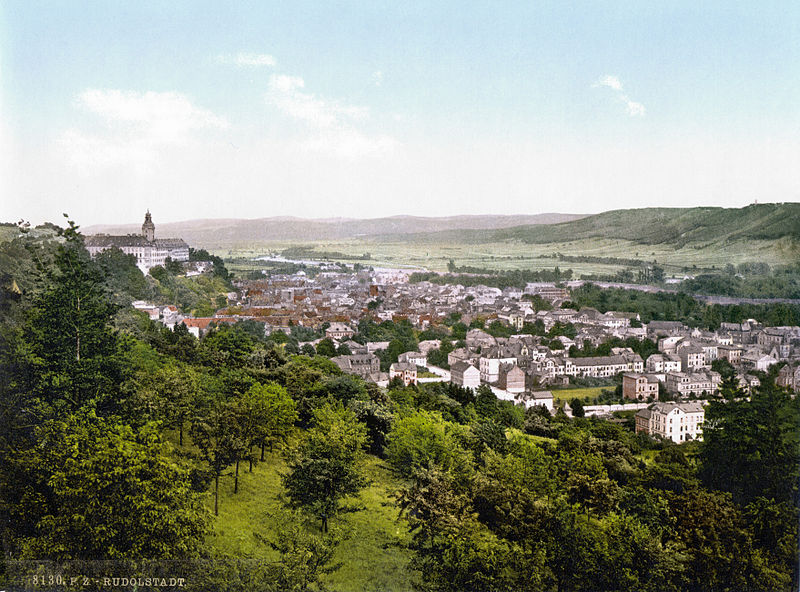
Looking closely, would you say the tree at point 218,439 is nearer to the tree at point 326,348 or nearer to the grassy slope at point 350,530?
the grassy slope at point 350,530

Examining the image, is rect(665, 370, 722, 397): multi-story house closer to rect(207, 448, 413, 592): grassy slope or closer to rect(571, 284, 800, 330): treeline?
rect(571, 284, 800, 330): treeline

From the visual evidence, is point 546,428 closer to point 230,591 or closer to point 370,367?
point 370,367

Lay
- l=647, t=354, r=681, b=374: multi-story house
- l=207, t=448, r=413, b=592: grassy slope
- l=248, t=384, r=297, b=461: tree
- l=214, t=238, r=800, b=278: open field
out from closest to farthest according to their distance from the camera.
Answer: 1. l=207, t=448, r=413, b=592: grassy slope
2. l=248, t=384, r=297, b=461: tree
3. l=214, t=238, r=800, b=278: open field
4. l=647, t=354, r=681, b=374: multi-story house

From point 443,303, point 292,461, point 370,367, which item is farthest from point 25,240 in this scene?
point 443,303

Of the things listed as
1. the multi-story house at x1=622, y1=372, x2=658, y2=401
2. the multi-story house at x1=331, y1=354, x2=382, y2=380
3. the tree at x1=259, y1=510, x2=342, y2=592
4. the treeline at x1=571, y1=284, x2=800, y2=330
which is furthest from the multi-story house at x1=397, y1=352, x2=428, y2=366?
the tree at x1=259, y1=510, x2=342, y2=592

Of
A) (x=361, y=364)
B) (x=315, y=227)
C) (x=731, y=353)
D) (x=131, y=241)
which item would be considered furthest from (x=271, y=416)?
(x=731, y=353)

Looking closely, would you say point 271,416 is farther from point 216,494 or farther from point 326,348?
point 326,348
